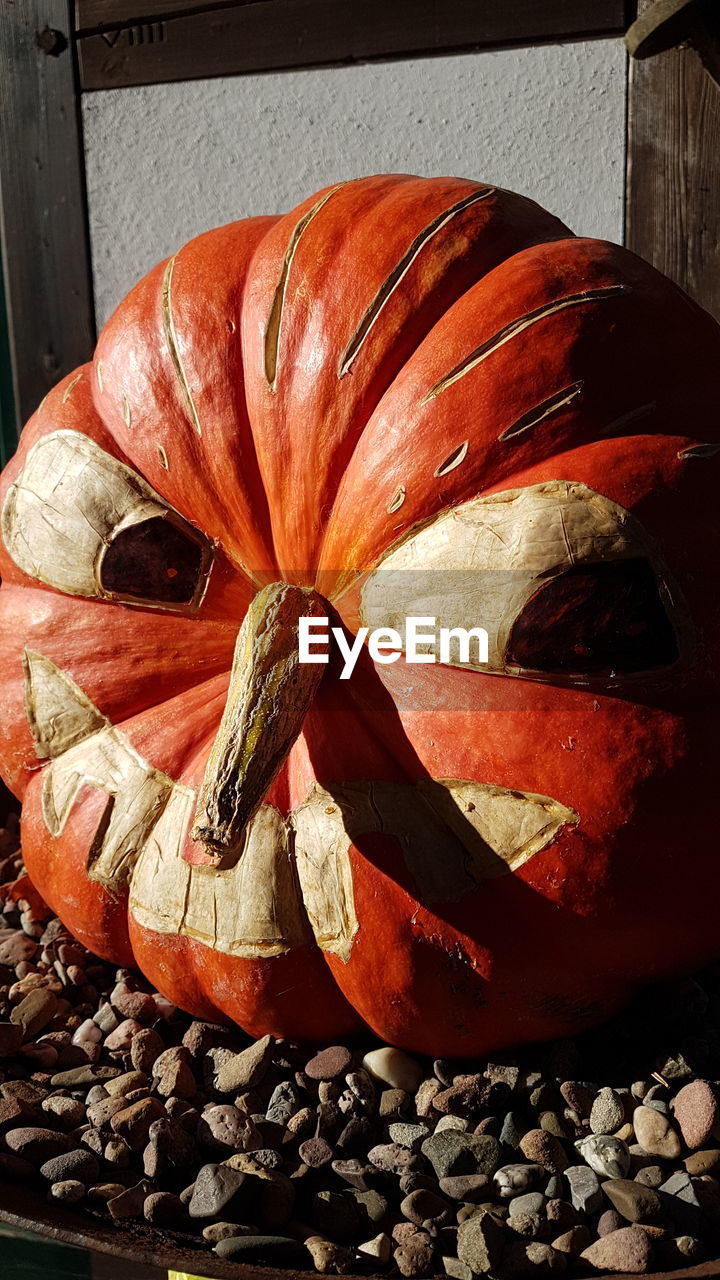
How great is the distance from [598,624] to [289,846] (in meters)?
0.54

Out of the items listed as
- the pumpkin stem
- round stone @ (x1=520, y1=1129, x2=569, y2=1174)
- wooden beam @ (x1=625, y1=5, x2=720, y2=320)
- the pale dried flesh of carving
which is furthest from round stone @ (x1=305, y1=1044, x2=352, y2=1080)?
wooden beam @ (x1=625, y1=5, x2=720, y2=320)

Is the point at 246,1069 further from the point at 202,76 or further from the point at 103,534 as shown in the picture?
the point at 202,76

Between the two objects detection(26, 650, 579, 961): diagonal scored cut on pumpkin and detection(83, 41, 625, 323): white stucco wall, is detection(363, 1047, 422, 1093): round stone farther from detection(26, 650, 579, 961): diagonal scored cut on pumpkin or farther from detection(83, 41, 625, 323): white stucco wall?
detection(83, 41, 625, 323): white stucco wall

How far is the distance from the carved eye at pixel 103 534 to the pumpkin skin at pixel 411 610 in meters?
0.01

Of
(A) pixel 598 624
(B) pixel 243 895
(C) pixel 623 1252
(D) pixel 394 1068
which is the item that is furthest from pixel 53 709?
(C) pixel 623 1252

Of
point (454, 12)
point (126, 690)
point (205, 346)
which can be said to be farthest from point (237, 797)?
point (454, 12)

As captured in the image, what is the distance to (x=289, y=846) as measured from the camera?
5.24 feet

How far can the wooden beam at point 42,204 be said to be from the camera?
2.90 metres

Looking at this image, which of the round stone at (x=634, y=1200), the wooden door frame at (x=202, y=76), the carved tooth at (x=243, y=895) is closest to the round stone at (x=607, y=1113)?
the round stone at (x=634, y=1200)

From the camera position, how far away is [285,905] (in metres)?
1.58

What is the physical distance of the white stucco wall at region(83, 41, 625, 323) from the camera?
8.16 ft

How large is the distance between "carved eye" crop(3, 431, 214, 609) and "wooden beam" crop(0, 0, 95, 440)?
136 cm

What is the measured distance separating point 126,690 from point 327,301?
67 cm

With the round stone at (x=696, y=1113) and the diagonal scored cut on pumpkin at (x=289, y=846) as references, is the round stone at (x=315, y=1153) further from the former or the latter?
the round stone at (x=696, y=1113)
